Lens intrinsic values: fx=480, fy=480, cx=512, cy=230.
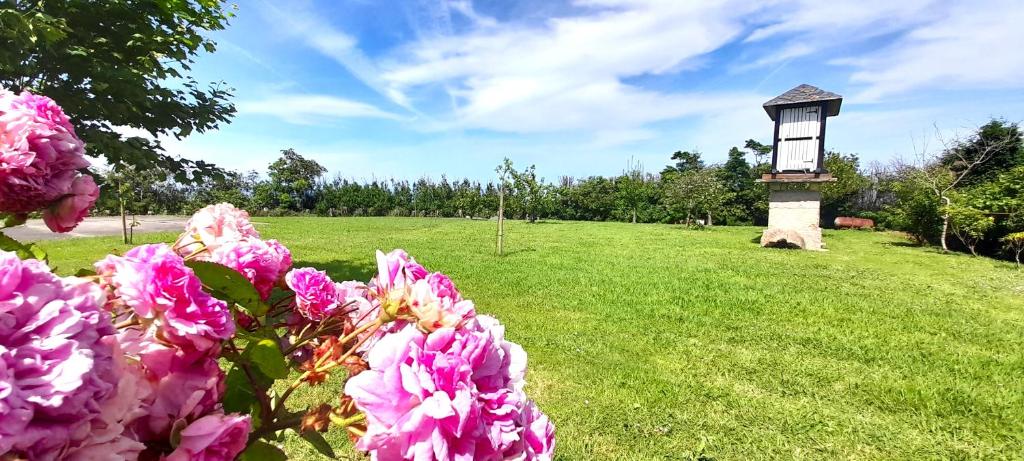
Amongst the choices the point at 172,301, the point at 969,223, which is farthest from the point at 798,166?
the point at 172,301

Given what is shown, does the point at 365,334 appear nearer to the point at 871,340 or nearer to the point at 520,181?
the point at 871,340

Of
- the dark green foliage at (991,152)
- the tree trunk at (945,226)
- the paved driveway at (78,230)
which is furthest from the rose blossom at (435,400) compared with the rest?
the dark green foliage at (991,152)

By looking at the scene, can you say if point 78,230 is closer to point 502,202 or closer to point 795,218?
point 502,202

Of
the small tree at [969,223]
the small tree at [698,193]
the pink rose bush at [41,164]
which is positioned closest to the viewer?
the pink rose bush at [41,164]

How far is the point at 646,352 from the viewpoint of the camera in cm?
391

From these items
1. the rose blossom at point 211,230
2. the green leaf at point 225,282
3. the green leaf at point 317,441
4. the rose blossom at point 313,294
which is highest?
the rose blossom at point 211,230

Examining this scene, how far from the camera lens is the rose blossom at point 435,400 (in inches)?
16.3

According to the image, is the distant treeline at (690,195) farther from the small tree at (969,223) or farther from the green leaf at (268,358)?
the green leaf at (268,358)

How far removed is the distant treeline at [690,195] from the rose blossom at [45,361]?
518 cm

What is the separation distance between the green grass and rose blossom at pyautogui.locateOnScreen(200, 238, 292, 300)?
2083 mm

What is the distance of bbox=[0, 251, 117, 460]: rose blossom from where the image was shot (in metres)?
0.28

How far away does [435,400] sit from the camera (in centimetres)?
41

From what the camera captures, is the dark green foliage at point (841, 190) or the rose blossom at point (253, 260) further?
the dark green foliage at point (841, 190)

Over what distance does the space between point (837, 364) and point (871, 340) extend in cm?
88
